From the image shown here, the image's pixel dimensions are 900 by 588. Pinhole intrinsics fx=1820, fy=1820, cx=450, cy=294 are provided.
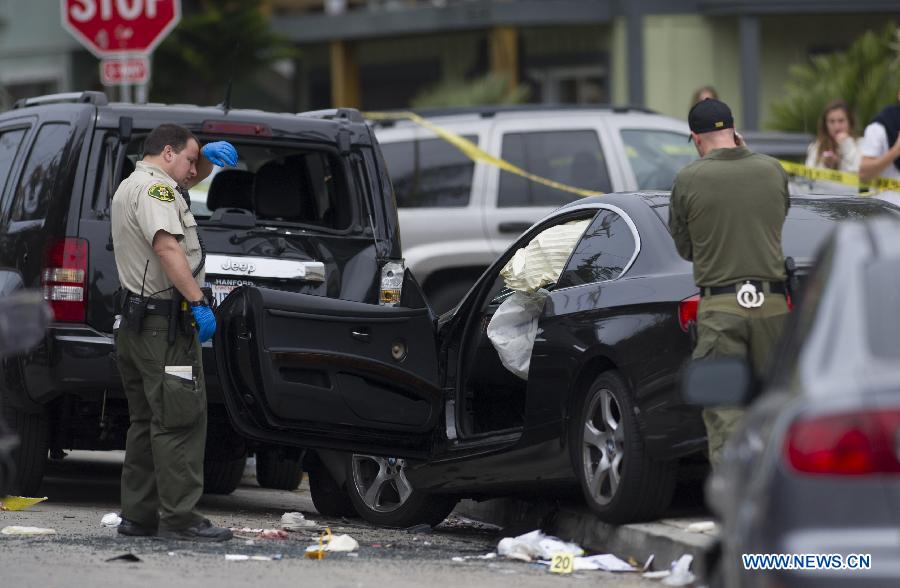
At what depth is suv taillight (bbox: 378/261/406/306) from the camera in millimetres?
9148

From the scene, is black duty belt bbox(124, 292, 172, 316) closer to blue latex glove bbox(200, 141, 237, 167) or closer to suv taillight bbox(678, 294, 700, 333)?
blue latex glove bbox(200, 141, 237, 167)

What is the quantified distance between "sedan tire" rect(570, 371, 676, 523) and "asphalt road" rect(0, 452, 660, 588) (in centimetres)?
30

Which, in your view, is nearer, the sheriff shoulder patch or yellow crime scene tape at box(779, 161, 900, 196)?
the sheriff shoulder patch

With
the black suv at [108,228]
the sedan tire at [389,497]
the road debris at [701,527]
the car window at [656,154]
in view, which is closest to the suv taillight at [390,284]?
the black suv at [108,228]

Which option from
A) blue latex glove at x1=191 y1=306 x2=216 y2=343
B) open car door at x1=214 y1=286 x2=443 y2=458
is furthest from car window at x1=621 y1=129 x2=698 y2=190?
blue latex glove at x1=191 y1=306 x2=216 y2=343

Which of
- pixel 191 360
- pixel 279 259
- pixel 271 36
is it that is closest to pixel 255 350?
pixel 191 360

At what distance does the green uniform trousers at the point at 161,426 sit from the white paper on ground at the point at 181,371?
11mm

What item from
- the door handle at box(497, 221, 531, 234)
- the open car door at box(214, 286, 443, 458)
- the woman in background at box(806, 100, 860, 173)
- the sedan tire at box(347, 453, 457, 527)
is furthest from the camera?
the door handle at box(497, 221, 531, 234)

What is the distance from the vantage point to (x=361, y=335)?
26.8 feet

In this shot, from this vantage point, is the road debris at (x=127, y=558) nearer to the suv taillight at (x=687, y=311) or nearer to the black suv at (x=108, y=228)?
the black suv at (x=108, y=228)

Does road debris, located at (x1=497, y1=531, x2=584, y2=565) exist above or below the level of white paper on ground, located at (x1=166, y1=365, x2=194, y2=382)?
below

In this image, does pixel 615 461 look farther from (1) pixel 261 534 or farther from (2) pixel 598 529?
(1) pixel 261 534

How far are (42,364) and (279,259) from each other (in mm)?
1253

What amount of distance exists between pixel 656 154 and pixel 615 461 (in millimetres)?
6345
